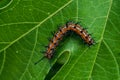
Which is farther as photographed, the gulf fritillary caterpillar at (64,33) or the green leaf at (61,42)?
the gulf fritillary caterpillar at (64,33)

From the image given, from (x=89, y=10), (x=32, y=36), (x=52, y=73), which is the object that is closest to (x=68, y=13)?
(x=89, y=10)

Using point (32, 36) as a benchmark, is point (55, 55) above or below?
below

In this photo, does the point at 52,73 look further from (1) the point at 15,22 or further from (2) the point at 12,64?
(1) the point at 15,22

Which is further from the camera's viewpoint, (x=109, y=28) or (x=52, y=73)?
(x=52, y=73)
